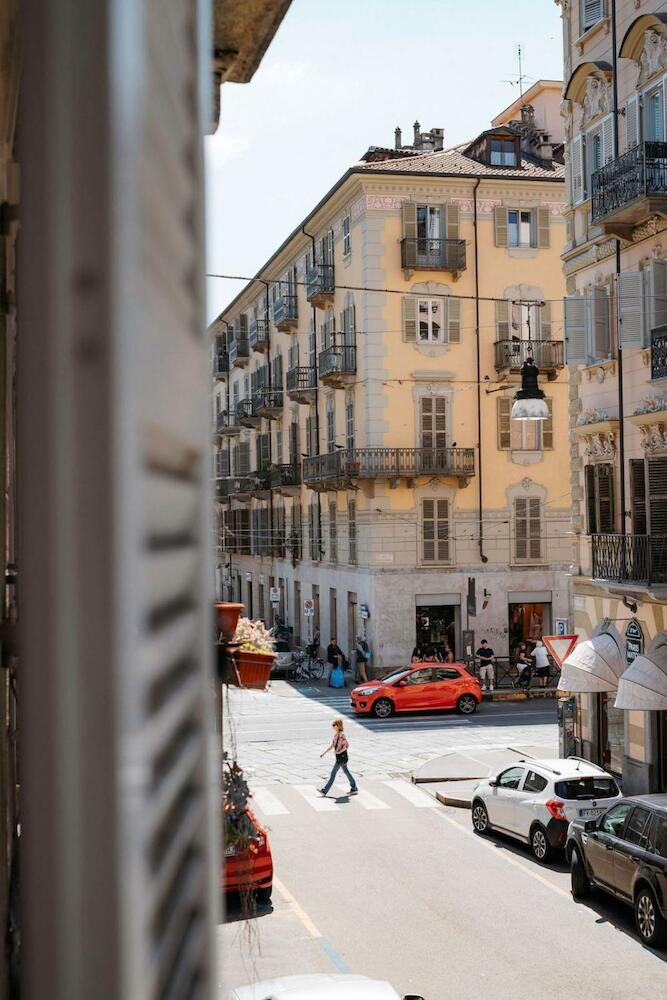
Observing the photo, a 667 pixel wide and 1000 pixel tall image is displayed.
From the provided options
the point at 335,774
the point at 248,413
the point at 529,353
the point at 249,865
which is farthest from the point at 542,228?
the point at 249,865

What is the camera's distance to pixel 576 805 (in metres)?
18.7

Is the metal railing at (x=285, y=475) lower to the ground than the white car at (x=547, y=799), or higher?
higher

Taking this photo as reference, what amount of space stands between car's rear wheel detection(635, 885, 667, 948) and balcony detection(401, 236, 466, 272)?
29646mm

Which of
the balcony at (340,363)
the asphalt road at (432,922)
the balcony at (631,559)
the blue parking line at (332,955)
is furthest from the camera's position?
the balcony at (340,363)

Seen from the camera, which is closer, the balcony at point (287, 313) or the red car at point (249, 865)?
the red car at point (249, 865)

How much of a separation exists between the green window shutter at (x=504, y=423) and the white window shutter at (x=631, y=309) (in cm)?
1946

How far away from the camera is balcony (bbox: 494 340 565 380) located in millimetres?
42125

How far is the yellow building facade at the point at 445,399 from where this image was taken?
41688mm

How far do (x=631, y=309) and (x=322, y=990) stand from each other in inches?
668

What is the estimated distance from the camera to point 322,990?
882 centimetres

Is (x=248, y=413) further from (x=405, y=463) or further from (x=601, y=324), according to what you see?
(x=601, y=324)

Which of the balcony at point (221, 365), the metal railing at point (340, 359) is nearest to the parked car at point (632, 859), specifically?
the metal railing at point (340, 359)

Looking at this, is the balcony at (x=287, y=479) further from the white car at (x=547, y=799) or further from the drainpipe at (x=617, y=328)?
the white car at (x=547, y=799)

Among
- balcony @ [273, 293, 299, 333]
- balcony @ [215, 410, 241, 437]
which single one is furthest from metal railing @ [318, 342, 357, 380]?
balcony @ [215, 410, 241, 437]
